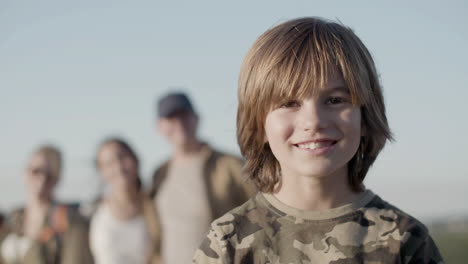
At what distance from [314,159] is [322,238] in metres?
0.28

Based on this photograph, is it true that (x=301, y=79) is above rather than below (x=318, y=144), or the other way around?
above

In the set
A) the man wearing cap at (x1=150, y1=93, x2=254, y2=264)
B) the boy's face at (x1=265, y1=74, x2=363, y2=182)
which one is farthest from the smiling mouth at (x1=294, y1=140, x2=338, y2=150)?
the man wearing cap at (x1=150, y1=93, x2=254, y2=264)

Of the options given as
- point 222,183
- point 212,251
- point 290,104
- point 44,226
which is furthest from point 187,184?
point 290,104

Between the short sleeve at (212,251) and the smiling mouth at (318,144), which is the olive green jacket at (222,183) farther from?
the smiling mouth at (318,144)

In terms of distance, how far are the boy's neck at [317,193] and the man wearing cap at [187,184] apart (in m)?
2.63

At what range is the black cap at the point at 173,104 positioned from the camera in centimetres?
534

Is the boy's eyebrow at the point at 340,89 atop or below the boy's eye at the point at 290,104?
atop

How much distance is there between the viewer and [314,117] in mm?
2115

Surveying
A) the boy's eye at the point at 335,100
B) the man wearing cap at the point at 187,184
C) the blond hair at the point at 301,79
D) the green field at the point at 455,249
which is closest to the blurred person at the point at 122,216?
the man wearing cap at the point at 187,184

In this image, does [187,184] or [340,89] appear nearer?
[340,89]

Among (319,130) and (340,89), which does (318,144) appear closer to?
(319,130)

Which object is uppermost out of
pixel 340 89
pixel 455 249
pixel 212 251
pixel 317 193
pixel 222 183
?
pixel 340 89

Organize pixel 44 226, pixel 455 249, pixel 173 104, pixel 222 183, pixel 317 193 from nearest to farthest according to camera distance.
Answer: pixel 317 193 < pixel 222 183 < pixel 173 104 < pixel 44 226 < pixel 455 249

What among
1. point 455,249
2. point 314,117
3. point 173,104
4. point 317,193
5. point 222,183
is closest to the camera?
point 314,117
